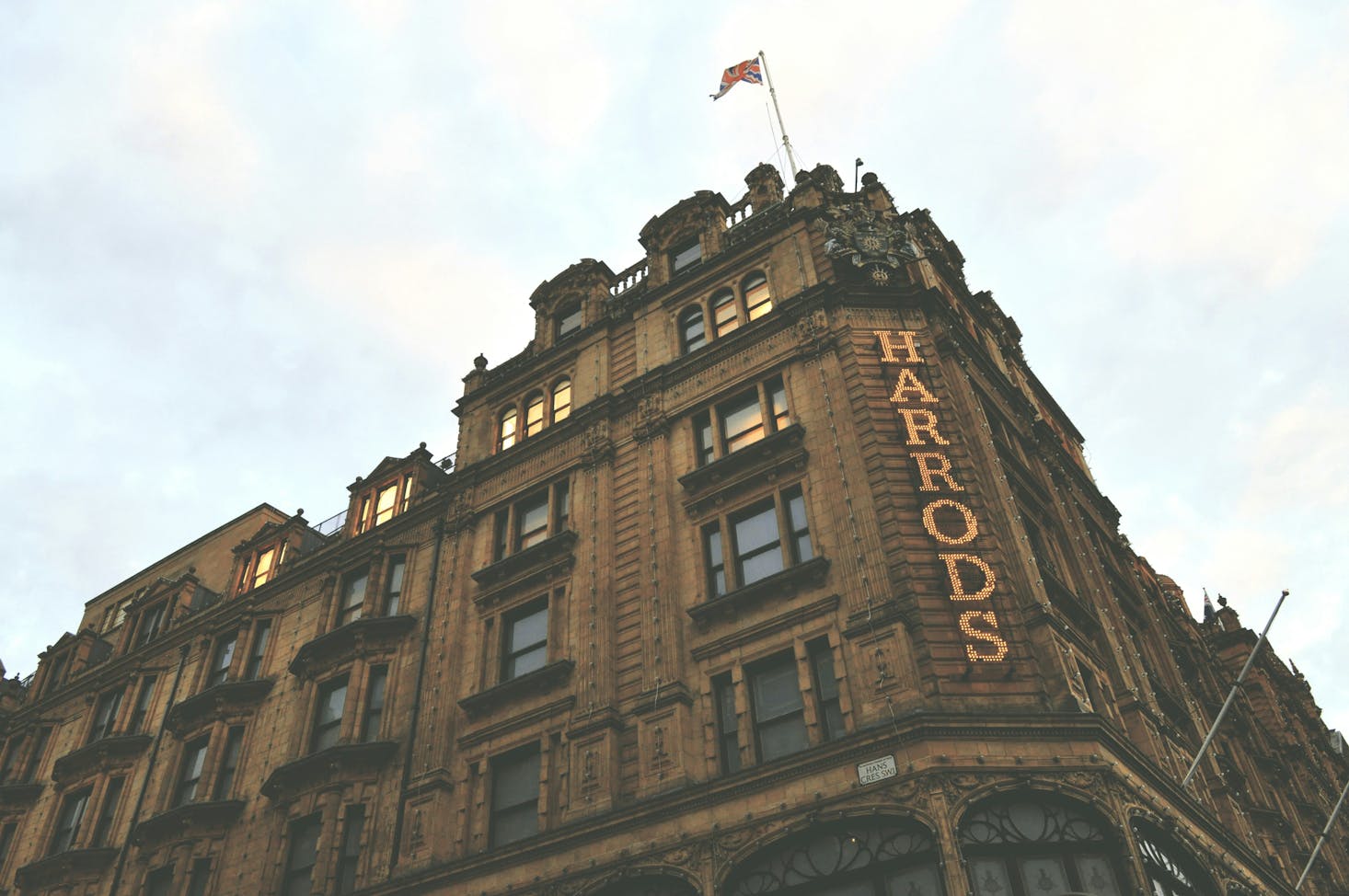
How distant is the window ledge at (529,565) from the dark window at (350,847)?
719 centimetres

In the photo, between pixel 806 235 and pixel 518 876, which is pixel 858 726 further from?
pixel 806 235

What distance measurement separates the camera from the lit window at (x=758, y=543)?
2709 cm

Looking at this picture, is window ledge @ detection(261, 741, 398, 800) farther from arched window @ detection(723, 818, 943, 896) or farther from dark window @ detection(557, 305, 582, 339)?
dark window @ detection(557, 305, 582, 339)

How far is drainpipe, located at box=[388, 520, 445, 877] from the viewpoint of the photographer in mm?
29156

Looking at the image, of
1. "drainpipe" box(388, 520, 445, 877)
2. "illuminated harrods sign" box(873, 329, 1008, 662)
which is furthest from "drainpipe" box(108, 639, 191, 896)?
"illuminated harrods sign" box(873, 329, 1008, 662)

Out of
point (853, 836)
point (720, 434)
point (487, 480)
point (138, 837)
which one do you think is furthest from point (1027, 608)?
point (138, 837)

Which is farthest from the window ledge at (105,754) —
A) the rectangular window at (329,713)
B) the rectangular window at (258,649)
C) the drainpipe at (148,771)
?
the rectangular window at (329,713)

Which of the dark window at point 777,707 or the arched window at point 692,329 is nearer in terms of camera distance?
the dark window at point 777,707

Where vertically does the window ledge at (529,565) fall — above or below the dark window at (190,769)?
above

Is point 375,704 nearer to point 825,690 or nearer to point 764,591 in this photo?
point 764,591

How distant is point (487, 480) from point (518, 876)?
15.3 meters

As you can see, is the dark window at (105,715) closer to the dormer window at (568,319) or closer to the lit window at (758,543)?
the dormer window at (568,319)

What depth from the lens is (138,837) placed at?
3531 cm

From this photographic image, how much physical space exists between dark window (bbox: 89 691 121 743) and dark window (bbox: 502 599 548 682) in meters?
21.4
